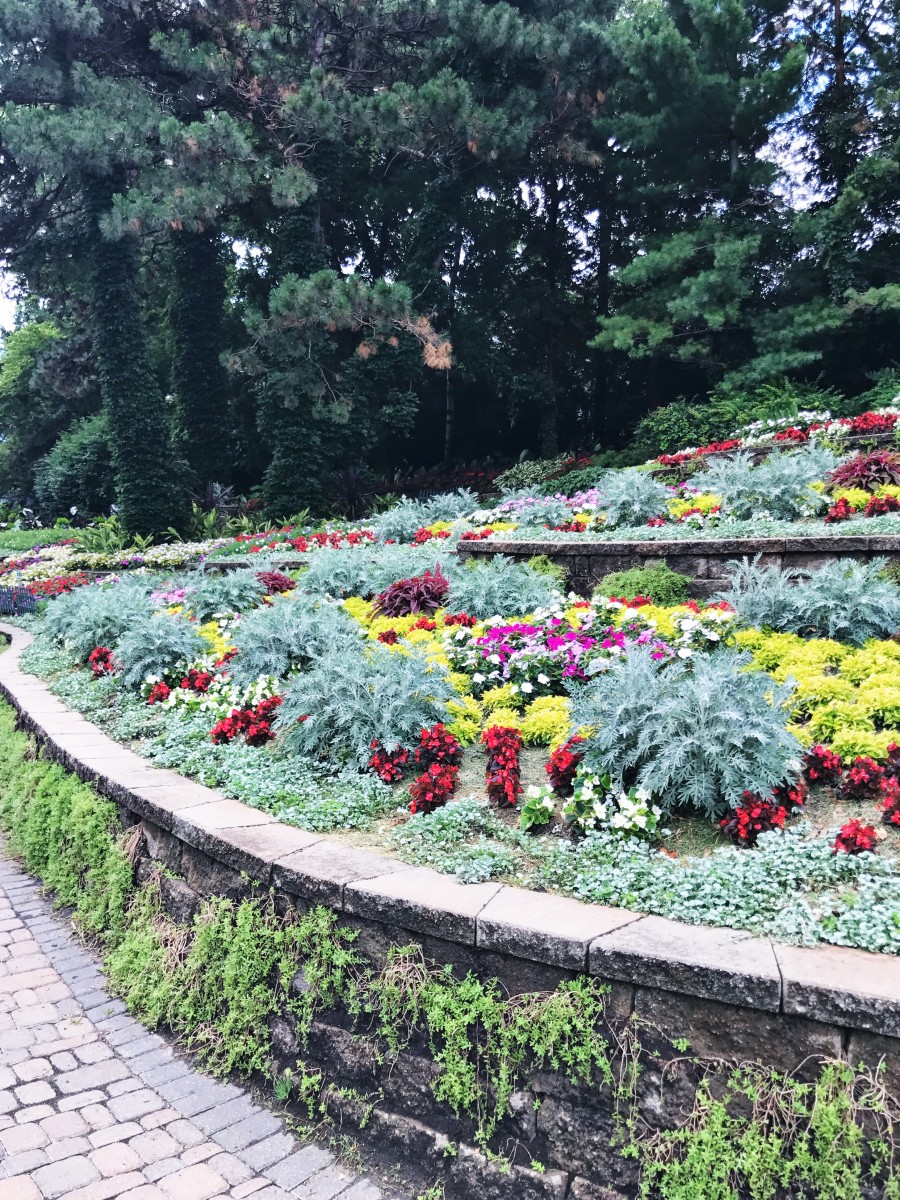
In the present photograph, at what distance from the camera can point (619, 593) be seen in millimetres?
5172

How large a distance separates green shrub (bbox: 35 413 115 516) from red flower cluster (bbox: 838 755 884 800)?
66.3 ft

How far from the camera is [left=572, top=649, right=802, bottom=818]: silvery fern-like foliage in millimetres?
2553

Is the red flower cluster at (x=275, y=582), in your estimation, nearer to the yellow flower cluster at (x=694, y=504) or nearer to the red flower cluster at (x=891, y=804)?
the yellow flower cluster at (x=694, y=504)

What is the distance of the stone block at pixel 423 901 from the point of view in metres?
2.11

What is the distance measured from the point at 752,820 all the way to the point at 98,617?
5.05m

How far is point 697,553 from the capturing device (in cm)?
529

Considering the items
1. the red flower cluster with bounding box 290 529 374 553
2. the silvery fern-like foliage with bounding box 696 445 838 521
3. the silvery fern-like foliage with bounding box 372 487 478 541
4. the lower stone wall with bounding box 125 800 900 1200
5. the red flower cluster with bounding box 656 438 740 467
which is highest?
the red flower cluster with bounding box 656 438 740 467

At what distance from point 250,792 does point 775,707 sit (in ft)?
6.53

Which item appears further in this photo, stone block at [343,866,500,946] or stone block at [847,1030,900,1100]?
stone block at [343,866,500,946]

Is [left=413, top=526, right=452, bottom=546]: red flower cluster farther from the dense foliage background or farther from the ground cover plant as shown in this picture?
A: the dense foliage background

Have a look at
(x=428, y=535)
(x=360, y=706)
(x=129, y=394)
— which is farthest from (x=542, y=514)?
(x=129, y=394)

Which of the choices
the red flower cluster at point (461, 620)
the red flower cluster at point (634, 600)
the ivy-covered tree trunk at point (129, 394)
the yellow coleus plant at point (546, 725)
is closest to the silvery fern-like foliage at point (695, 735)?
the yellow coleus plant at point (546, 725)

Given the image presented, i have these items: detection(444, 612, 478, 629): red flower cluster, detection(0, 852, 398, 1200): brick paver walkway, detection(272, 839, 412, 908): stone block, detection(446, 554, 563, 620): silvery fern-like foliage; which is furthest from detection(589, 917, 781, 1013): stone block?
detection(446, 554, 563, 620): silvery fern-like foliage

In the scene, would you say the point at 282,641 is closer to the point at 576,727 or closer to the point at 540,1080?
the point at 576,727
